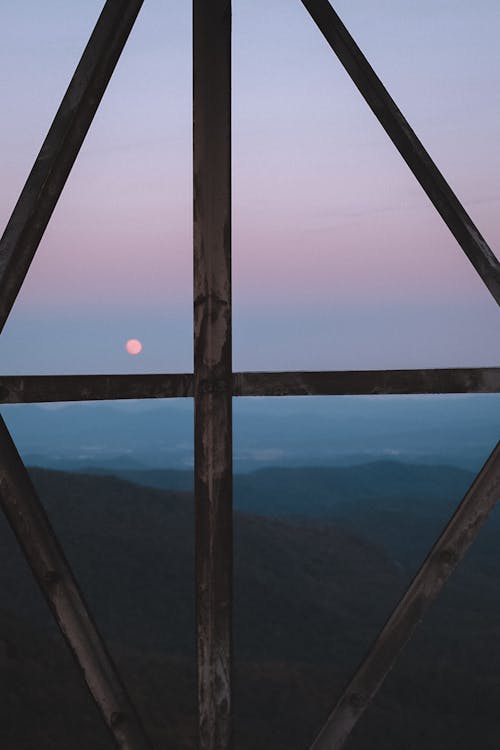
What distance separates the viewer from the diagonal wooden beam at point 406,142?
132 inches

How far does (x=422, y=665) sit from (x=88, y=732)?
814cm

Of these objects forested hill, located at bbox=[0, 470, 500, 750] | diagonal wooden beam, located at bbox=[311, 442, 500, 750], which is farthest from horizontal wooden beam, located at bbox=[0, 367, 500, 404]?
forested hill, located at bbox=[0, 470, 500, 750]

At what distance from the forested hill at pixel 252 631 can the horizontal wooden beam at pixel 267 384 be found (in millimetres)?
5723

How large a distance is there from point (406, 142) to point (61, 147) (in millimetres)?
1331

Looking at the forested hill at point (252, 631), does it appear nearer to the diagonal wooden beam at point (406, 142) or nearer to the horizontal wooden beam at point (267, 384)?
the horizontal wooden beam at point (267, 384)

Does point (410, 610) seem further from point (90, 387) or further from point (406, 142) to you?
point (406, 142)

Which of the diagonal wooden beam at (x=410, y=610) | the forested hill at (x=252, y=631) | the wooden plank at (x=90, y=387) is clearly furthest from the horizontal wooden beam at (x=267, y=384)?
the forested hill at (x=252, y=631)

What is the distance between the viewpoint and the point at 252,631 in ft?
59.0

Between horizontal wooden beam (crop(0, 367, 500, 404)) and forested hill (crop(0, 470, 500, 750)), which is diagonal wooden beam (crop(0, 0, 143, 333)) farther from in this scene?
forested hill (crop(0, 470, 500, 750))

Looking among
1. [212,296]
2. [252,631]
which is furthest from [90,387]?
[252,631]

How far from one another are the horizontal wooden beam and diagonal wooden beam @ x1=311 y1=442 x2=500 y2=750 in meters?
0.31

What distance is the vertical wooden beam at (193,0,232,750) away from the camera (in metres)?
3.00

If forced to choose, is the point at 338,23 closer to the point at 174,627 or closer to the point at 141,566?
the point at 174,627

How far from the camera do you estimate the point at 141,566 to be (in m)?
20.8
